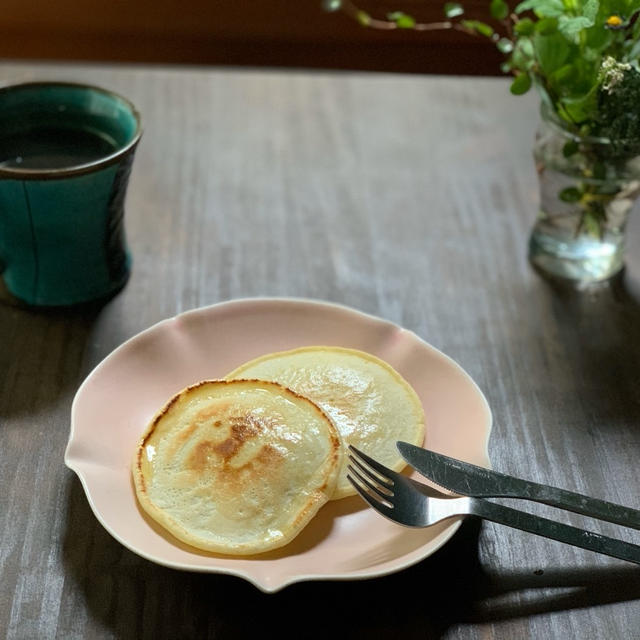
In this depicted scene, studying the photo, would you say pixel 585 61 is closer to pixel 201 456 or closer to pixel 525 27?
pixel 525 27

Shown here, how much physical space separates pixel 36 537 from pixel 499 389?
0.47 meters

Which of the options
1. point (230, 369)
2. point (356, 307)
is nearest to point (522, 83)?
point (356, 307)

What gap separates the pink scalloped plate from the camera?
636 millimetres

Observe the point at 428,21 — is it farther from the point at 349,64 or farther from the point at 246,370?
the point at 246,370

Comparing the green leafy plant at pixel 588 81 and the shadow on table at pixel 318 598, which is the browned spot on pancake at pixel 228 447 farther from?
the green leafy plant at pixel 588 81

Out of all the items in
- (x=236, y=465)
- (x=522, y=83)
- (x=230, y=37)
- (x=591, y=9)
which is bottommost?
(x=230, y=37)

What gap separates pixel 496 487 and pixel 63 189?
51cm

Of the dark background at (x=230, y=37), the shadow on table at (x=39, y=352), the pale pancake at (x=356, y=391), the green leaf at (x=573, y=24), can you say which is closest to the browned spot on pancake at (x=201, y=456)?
the pale pancake at (x=356, y=391)

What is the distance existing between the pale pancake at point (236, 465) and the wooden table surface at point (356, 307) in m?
0.05

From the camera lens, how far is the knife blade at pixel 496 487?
675 millimetres

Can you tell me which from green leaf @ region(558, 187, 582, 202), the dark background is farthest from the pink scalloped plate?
the dark background

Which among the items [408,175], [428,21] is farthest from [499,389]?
[428,21]

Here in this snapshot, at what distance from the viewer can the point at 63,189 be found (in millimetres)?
856

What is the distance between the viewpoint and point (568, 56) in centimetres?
89
